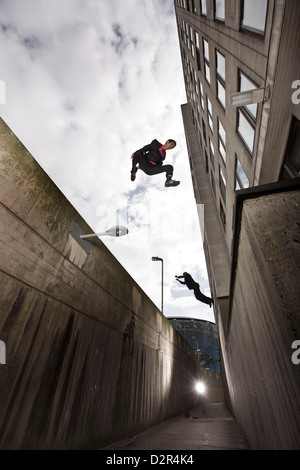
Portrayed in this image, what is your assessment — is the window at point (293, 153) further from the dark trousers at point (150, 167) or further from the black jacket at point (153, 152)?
the black jacket at point (153, 152)

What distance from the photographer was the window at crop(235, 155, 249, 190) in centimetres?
895

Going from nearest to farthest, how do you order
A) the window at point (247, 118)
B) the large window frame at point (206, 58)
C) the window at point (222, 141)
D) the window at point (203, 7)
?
1. the window at point (247, 118)
2. the window at point (203, 7)
3. the window at point (222, 141)
4. the large window frame at point (206, 58)

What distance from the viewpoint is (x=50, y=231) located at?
332cm

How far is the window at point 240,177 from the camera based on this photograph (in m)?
8.95

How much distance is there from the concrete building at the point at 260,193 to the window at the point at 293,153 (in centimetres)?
3

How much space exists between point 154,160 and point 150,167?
32 cm

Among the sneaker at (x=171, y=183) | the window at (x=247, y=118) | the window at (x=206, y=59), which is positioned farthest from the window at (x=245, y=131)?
the window at (x=206, y=59)

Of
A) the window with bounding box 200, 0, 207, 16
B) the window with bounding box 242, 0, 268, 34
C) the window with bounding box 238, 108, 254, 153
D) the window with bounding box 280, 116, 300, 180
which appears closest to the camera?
the window with bounding box 280, 116, 300, 180

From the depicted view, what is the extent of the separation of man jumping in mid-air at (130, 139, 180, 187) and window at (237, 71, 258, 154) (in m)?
2.75

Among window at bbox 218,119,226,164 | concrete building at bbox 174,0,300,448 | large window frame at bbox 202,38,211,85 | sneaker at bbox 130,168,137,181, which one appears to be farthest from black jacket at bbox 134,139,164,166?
large window frame at bbox 202,38,211,85

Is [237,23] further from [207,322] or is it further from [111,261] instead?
[207,322]

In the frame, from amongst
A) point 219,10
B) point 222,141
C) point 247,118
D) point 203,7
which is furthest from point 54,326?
point 203,7

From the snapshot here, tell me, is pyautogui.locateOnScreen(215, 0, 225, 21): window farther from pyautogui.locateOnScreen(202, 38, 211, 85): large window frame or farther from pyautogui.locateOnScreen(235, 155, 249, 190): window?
pyautogui.locateOnScreen(235, 155, 249, 190): window

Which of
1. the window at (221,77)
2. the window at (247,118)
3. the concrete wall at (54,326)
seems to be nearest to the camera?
the concrete wall at (54,326)
